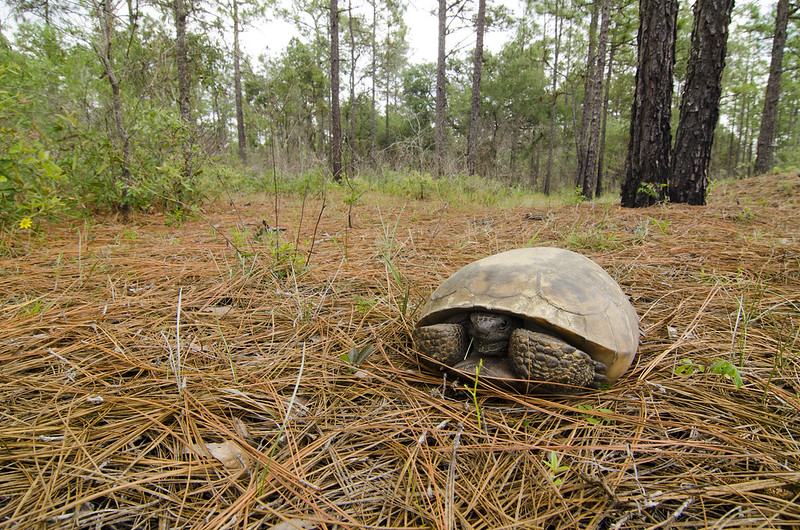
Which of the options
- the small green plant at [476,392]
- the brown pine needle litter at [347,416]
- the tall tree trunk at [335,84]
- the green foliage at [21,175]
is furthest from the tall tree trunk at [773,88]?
the green foliage at [21,175]

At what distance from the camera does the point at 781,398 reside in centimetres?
118

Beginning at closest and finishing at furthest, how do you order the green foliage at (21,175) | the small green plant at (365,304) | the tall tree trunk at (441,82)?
the small green plant at (365,304)
the green foliage at (21,175)
the tall tree trunk at (441,82)

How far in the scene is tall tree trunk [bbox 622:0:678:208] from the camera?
427cm

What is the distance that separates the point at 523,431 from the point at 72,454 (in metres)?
1.33

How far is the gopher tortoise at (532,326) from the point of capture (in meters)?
1.26

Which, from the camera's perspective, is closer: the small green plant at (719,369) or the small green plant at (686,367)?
the small green plant at (719,369)

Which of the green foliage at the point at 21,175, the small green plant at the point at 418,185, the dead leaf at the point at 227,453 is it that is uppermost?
the small green plant at the point at 418,185

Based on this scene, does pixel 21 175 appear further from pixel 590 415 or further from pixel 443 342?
pixel 590 415

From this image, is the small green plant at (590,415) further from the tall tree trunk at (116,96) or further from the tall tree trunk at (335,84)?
the tall tree trunk at (335,84)

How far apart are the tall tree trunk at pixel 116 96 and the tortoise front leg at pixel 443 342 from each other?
397cm

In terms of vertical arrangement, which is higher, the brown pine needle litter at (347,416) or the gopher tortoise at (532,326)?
the gopher tortoise at (532,326)

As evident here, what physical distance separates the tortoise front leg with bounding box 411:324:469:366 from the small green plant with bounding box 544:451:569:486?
0.49 metres

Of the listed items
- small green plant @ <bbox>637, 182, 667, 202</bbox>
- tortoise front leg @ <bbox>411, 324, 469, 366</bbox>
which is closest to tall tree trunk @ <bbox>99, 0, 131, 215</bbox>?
tortoise front leg @ <bbox>411, 324, 469, 366</bbox>

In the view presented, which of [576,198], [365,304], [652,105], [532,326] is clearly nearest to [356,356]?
[365,304]
